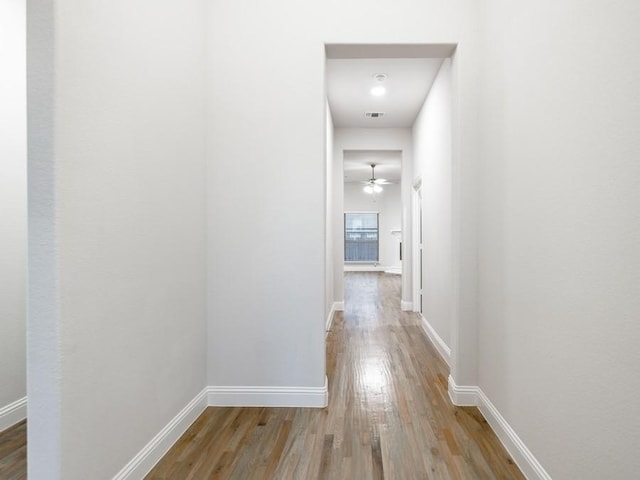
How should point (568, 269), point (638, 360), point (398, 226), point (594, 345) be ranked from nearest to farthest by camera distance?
point (638, 360) < point (594, 345) < point (568, 269) < point (398, 226)

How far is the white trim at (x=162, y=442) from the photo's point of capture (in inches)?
66.1

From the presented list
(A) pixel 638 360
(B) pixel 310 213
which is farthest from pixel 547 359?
(B) pixel 310 213

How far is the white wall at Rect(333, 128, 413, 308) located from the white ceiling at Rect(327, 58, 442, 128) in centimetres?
19

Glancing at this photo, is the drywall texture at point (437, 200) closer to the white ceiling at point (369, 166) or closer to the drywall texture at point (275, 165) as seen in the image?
the drywall texture at point (275, 165)

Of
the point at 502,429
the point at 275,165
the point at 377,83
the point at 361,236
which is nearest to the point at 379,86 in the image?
the point at 377,83

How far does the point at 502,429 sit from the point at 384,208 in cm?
1058

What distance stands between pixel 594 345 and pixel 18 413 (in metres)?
3.07

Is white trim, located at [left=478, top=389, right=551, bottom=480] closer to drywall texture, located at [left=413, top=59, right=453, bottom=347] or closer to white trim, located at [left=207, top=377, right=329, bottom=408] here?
drywall texture, located at [left=413, top=59, right=453, bottom=347]

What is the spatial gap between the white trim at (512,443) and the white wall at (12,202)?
2.90 meters

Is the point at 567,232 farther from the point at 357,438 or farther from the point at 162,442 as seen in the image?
the point at 162,442

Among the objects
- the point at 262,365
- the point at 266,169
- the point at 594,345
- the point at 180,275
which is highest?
the point at 266,169

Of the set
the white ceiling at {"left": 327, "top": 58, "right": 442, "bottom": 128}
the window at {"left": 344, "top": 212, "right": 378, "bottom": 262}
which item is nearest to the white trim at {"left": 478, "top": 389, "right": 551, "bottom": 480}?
the white ceiling at {"left": 327, "top": 58, "right": 442, "bottom": 128}

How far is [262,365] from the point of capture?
2518mm

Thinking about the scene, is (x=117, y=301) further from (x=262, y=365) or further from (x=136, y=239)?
(x=262, y=365)
